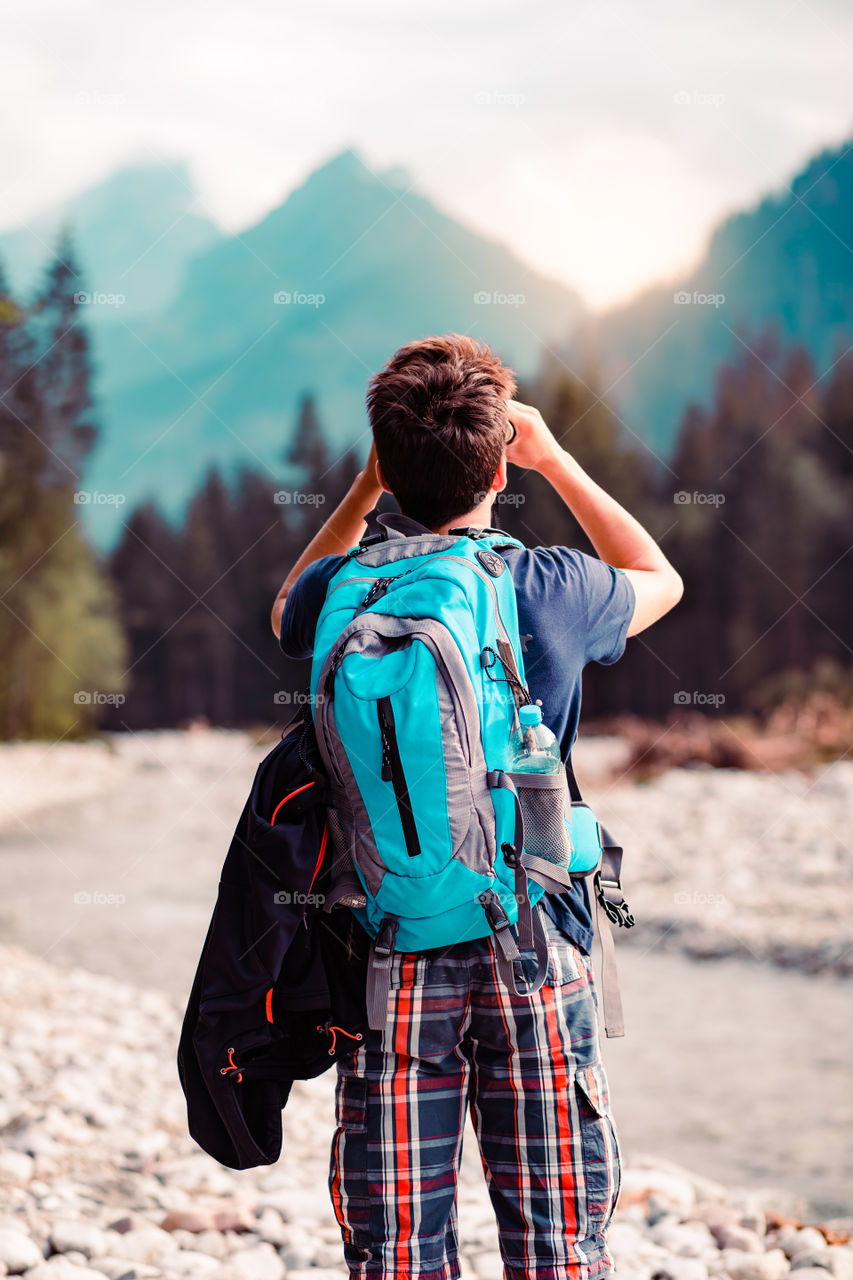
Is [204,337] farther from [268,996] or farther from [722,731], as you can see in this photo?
[268,996]

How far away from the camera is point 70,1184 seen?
3.46 metres

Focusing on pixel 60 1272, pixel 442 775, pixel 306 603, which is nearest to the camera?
pixel 442 775

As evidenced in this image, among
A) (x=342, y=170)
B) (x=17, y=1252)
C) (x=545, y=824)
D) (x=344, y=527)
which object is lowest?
(x=17, y=1252)

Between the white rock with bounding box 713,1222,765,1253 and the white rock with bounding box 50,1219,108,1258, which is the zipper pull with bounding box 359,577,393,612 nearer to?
the white rock with bounding box 50,1219,108,1258

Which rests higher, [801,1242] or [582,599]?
[582,599]

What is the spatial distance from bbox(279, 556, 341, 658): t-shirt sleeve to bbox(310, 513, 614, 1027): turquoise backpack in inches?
6.7

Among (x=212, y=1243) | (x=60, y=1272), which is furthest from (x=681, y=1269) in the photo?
(x=60, y=1272)

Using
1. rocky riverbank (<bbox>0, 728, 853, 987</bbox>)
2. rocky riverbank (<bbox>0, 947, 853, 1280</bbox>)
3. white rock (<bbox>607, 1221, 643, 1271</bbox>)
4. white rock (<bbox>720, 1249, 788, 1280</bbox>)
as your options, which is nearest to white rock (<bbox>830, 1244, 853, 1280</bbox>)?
rocky riverbank (<bbox>0, 947, 853, 1280</bbox>)

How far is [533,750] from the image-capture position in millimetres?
1552

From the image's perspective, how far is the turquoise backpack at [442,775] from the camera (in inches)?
59.4

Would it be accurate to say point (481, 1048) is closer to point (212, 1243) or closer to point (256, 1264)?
point (256, 1264)

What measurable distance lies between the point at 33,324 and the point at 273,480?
14783 mm

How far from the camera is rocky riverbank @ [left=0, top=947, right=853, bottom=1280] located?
2.90 meters

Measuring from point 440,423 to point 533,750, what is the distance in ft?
1.57
